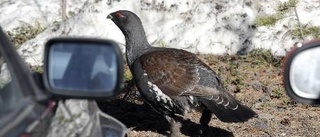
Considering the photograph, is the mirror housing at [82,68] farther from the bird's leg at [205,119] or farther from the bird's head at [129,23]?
the bird's head at [129,23]

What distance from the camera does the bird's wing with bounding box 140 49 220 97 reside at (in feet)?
24.3

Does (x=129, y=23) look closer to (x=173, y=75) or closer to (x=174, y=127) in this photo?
(x=173, y=75)

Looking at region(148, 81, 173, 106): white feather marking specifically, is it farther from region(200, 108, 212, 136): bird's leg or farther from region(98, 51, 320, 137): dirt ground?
region(98, 51, 320, 137): dirt ground

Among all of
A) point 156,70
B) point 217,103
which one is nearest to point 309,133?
point 217,103

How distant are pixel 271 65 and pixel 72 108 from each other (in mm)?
6677

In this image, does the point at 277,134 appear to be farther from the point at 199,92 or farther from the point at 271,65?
the point at 271,65

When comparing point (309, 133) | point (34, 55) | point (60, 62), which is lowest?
point (34, 55)

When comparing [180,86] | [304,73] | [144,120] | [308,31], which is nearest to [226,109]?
[180,86]

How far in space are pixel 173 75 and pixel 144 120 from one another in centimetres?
122

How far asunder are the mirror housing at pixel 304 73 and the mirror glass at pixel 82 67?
0.69 m

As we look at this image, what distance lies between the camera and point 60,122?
3197mm

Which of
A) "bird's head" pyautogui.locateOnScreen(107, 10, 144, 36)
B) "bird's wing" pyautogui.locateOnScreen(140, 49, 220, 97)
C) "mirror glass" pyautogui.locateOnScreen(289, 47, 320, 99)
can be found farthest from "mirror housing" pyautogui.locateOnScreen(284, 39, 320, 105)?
"bird's head" pyautogui.locateOnScreen(107, 10, 144, 36)

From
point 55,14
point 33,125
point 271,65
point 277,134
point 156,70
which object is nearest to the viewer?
point 33,125

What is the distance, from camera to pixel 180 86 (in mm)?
7438
